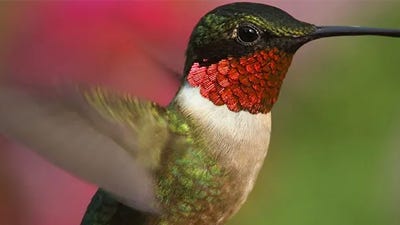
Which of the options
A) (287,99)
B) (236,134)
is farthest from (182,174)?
(287,99)

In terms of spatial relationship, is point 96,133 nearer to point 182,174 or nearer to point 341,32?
point 182,174

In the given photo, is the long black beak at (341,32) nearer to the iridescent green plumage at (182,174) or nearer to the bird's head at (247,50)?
the bird's head at (247,50)

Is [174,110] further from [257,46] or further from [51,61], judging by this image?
[51,61]

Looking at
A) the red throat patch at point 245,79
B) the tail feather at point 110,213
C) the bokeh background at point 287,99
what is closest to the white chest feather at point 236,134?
the red throat patch at point 245,79

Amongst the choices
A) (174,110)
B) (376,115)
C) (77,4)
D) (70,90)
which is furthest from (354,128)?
(70,90)

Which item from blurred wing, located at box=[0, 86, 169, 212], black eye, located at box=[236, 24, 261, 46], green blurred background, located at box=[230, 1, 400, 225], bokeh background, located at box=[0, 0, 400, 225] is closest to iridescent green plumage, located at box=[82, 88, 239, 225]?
blurred wing, located at box=[0, 86, 169, 212]

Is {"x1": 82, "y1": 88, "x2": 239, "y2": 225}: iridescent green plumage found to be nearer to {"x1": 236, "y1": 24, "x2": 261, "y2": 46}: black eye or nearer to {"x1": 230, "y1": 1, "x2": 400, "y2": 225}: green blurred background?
{"x1": 236, "y1": 24, "x2": 261, "y2": 46}: black eye

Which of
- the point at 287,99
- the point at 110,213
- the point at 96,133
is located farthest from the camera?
the point at 287,99
